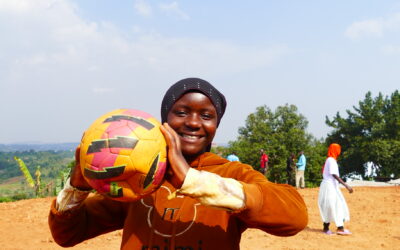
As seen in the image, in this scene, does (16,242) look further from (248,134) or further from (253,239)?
(248,134)

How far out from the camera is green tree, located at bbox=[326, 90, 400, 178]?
3188cm

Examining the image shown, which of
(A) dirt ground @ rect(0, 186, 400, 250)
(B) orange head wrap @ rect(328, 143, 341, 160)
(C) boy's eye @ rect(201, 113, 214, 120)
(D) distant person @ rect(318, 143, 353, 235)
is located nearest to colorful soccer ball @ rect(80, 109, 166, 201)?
(C) boy's eye @ rect(201, 113, 214, 120)

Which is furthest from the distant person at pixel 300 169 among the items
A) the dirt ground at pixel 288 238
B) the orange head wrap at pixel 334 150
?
the orange head wrap at pixel 334 150

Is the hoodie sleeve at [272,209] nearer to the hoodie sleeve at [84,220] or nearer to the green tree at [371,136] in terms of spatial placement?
the hoodie sleeve at [84,220]

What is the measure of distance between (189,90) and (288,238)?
735 cm

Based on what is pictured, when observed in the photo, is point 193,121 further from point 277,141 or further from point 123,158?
point 277,141

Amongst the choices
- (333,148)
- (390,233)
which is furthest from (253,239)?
(390,233)

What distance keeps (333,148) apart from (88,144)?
286 inches

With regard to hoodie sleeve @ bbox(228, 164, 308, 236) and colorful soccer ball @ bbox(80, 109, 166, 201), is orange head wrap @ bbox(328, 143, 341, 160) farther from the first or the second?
colorful soccer ball @ bbox(80, 109, 166, 201)

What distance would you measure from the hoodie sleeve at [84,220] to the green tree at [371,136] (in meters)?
33.4

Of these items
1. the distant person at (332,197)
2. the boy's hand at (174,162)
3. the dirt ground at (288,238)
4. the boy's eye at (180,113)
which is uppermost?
the boy's eye at (180,113)

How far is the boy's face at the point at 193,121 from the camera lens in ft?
6.97

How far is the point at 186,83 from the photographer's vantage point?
87.8 inches

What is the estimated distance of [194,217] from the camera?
78.3 inches
